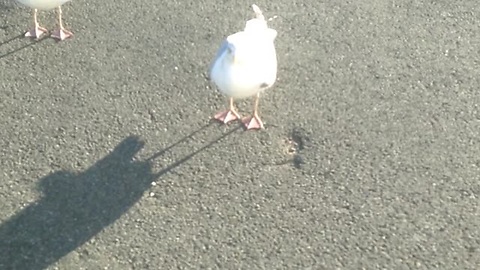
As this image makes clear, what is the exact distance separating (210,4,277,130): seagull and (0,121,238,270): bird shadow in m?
0.41

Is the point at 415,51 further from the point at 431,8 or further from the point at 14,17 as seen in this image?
the point at 14,17

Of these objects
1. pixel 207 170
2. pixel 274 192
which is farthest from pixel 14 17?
pixel 274 192

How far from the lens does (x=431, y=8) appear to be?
4812 mm

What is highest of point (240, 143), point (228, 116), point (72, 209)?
point (228, 116)

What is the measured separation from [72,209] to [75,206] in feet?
0.07

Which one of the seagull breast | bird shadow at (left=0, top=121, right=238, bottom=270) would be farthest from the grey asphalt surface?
the seagull breast

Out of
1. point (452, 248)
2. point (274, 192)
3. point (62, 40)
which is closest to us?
point (452, 248)

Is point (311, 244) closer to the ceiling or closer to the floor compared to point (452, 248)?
closer to the floor

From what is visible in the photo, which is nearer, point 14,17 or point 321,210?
point 321,210

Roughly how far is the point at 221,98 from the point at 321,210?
3.09ft

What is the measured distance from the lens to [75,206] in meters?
3.62

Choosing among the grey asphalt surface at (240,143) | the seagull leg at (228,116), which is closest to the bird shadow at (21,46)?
the grey asphalt surface at (240,143)

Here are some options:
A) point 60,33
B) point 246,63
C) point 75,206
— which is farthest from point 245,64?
point 60,33

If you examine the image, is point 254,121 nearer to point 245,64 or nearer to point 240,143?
point 240,143
